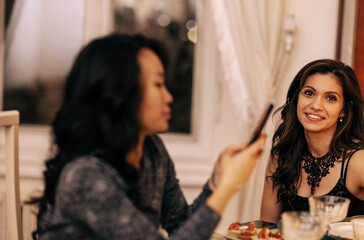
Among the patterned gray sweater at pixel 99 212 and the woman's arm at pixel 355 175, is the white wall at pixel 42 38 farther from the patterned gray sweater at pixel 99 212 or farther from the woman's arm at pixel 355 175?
the patterned gray sweater at pixel 99 212

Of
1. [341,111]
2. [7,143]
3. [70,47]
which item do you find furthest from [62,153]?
[70,47]

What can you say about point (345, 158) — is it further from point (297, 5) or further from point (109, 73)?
point (297, 5)

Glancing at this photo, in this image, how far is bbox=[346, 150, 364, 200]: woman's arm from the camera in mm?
Result: 1913

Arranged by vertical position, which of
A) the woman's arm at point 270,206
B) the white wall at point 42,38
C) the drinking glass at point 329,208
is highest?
the white wall at point 42,38

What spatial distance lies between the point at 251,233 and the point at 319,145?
0.78m

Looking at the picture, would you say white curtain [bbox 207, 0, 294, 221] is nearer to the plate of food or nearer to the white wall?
the white wall

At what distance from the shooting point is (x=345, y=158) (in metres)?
1.97

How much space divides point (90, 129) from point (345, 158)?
1237 millimetres

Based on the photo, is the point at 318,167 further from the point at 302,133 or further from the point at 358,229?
the point at 358,229

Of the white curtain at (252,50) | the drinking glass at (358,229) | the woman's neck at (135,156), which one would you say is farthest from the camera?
the white curtain at (252,50)

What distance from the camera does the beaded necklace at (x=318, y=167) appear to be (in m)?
1.97

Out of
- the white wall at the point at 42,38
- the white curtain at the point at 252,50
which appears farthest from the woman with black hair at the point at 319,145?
the white wall at the point at 42,38

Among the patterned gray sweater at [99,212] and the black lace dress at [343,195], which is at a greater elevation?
the patterned gray sweater at [99,212]

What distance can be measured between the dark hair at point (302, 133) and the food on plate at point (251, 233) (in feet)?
1.95
